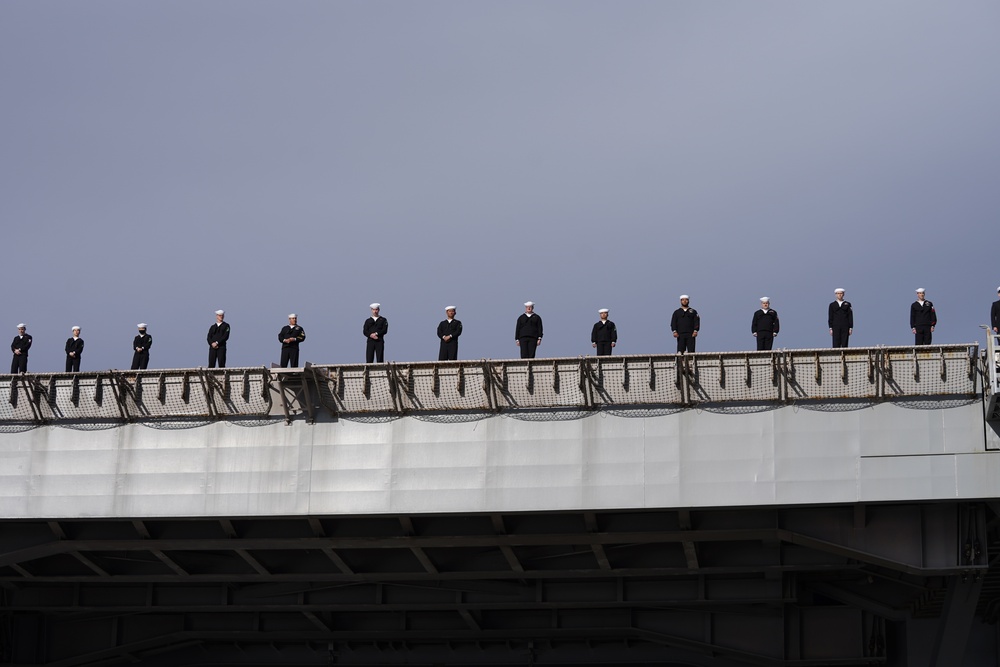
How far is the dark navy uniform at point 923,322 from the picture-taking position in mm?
33812

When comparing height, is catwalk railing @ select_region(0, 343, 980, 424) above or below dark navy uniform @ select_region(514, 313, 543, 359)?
below

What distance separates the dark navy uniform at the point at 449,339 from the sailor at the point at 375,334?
1548 millimetres

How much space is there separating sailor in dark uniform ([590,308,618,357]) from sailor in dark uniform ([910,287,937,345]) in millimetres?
7144

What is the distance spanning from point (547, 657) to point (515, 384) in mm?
14129

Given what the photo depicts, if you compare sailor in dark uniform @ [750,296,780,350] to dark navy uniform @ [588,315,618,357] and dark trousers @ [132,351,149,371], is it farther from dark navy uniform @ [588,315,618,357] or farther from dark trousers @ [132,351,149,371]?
dark trousers @ [132,351,149,371]

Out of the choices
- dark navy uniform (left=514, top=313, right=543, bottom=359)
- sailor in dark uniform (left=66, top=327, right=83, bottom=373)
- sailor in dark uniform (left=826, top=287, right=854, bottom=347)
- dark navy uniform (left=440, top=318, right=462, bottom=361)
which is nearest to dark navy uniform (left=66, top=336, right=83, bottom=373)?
sailor in dark uniform (left=66, top=327, right=83, bottom=373)

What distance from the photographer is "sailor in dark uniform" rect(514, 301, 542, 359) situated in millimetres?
35500

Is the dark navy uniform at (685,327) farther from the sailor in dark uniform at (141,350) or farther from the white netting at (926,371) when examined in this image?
the sailor in dark uniform at (141,350)

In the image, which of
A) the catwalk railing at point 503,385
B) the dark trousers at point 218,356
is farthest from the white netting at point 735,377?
the dark trousers at point 218,356

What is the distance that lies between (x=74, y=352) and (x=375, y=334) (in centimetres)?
864

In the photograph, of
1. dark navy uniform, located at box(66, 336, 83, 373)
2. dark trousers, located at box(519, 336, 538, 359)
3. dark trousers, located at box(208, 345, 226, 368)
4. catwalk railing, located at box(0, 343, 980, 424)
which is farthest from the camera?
dark navy uniform, located at box(66, 336, 83, 373)

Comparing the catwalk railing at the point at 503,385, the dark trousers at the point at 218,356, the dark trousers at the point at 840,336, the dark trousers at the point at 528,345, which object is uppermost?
the dark trousers at the point at 840,336

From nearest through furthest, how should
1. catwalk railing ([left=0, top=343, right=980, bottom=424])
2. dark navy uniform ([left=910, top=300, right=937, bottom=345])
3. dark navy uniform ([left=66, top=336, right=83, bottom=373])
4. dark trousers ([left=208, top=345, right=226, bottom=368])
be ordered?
1. catwalk railing ([left=0, top=343, right=980, bottom=424])
2. dark navy uniform ([left=910, top=300, right=937, bottom=345])
3. dark trousers ([left=208, top=345, right=226, bottom=368])
4. dark navy uniform ([left=66, top=336, right=83, bottom=373])

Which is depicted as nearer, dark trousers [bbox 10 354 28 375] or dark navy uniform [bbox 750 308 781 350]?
dark navy uniform [bbox 750 308 781 350]
